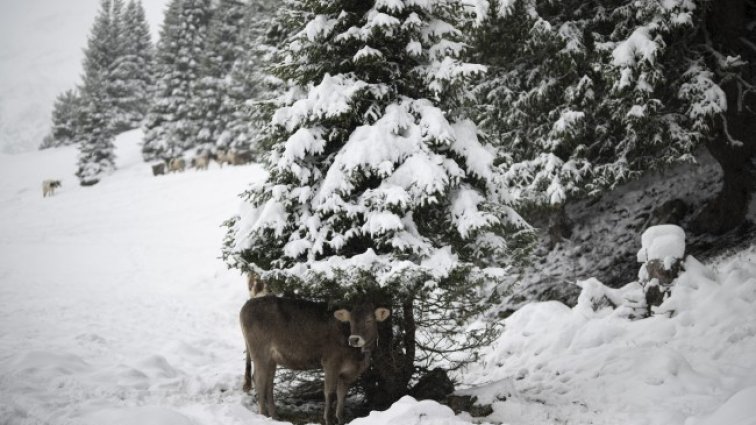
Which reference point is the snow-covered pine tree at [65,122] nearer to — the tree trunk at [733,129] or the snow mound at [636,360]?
the snow mound at [636,360]

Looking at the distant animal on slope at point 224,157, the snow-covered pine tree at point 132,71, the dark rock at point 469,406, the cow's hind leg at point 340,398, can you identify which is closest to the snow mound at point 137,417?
the cow's hind leg at point 340,398

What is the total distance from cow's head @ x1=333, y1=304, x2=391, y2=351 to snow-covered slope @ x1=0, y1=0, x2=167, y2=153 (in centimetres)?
5774

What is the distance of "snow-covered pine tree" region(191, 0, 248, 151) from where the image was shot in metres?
37.4

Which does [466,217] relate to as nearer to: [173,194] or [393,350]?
[393,350]

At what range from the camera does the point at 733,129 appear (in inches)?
420

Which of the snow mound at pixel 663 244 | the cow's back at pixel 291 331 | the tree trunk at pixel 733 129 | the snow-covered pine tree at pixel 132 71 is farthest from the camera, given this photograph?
the snow-covered pine tree at pixel 132 71

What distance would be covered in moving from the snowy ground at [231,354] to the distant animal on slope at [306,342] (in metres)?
0.75

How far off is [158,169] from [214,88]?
7.71 meters

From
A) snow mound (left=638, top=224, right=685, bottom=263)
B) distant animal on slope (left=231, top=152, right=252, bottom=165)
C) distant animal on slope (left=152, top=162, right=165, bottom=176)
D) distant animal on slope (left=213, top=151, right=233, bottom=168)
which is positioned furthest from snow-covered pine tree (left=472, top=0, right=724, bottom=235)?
distant animal on slope (left=152, top=162, right=165, bottom=176)

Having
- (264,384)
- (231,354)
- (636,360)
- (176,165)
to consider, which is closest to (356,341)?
(264,384)

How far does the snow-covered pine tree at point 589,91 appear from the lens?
977cm

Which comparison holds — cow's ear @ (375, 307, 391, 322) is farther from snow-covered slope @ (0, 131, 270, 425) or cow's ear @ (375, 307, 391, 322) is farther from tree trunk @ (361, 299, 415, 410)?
snow-covered slope @ (0, 131, 270, 425)

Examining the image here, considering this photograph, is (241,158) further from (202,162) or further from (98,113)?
(98,113)

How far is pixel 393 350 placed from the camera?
686 centimetres
